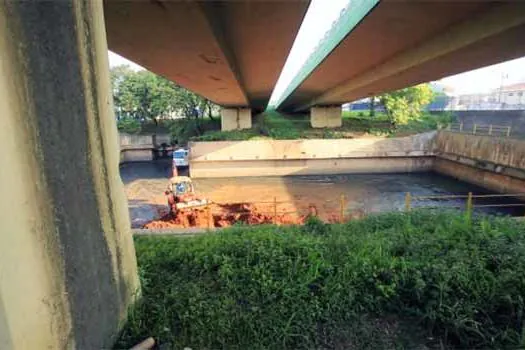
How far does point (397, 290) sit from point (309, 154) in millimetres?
19343

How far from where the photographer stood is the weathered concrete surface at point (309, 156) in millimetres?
21594

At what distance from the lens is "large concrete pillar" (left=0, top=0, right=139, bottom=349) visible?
5.34 feet

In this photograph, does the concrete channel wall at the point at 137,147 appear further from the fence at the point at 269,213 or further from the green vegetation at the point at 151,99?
the fence at the point at 269,213

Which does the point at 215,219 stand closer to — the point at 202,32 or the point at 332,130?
the point at 202,32

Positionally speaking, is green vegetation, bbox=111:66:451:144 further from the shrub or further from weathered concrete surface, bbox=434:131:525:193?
weathered concrete surface, bbox=434:131:525:193

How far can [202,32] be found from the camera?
199 inches

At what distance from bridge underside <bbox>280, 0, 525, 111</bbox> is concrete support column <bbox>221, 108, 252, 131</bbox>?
16182 millimetres

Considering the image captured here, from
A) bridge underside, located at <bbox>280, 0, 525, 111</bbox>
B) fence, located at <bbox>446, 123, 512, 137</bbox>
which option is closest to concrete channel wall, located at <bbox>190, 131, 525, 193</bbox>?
fence, located at <bbox>446, 123, 512, 137</bbox>

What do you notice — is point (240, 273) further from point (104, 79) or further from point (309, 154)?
point (309, 154)

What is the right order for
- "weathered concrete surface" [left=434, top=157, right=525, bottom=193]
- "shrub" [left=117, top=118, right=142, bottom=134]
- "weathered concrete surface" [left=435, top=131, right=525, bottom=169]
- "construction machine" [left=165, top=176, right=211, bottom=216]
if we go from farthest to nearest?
"shrub" [left=117, top=118, right=142, bottom=134], "weathered concrete surface" [left=434, top=157, right=525, bottom=193], "weathered concrete surface" [left=435, top=131, right=525, bottom=169], "construction machine" [left=165, top=176, right=211, bottom=216]

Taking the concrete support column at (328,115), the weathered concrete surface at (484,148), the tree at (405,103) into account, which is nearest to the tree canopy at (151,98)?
the concrete support column at (328,115)

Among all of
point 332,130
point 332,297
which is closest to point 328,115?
point 332,130

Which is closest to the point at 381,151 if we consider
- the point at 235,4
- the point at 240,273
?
the point at 235,4

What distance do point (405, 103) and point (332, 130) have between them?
6.59m
